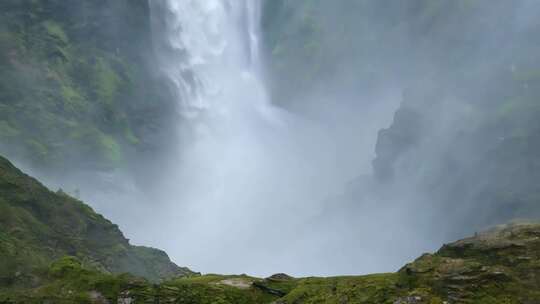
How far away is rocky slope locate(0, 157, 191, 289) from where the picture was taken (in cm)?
4172

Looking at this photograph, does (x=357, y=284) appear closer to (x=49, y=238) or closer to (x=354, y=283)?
(x=354, y=283)

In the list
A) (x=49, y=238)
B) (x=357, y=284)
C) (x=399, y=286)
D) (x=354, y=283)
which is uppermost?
(x=49, y=238)

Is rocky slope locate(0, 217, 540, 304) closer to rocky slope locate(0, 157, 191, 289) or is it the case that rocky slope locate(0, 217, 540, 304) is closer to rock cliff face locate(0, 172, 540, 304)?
rock cliff face locate(0, 172, 540, 304)

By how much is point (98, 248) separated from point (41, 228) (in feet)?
62.0

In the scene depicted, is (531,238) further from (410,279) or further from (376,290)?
(376,290)

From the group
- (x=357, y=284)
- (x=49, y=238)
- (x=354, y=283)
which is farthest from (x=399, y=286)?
(x=49, y=238)

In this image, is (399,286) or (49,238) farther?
(49,238)

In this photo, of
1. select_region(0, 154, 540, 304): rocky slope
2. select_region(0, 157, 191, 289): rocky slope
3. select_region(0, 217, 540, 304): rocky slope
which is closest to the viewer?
select_region(0, 217, 540, 304): rocky slope

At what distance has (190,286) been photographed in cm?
3447

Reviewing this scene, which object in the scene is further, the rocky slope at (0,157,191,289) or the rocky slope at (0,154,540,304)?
the rocky slope at (0,157,191,289)

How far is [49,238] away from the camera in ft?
224

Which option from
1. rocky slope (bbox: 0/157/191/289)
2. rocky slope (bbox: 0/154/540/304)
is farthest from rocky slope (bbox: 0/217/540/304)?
rocky slope (bbox: 0/157/191/289)

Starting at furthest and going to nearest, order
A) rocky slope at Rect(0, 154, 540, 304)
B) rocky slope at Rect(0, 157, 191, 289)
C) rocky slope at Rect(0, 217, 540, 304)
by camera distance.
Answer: rocky slope at Rect(0, 157, 191, 289), rocky slope at Rect(0, 154, 540, 304), rocky slope at Rect(0, 217, 540, 304)

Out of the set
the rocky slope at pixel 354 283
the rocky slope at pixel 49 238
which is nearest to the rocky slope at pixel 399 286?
the rocky slope at pixel 354 283
